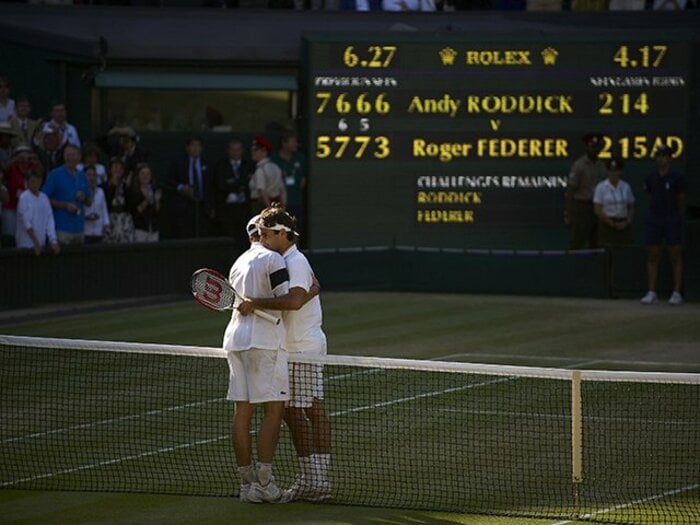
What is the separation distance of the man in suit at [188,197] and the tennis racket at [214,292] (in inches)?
539

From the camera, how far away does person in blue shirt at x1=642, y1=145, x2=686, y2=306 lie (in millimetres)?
21719

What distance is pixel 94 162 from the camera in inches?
851

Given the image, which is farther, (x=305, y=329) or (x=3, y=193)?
(x=3, y=193)

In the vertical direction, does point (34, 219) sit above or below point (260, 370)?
above

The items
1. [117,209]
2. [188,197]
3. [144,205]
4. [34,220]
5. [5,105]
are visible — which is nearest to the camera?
[34,220]

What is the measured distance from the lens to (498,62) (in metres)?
23.6

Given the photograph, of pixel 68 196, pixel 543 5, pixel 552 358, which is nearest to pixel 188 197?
pixel 68 196

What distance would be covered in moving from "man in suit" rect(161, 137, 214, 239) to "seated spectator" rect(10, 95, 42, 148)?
2.53 m

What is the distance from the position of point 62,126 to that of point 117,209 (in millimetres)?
1317

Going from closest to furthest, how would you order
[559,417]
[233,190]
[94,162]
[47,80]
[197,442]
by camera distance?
[197,442], [559,417], [94,162], [233,190], [47,80]

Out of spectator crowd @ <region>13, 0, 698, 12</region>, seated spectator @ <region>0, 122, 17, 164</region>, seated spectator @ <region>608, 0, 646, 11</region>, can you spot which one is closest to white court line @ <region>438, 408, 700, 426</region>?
seated spectator @ <region>0, 122, 17, 164</region>

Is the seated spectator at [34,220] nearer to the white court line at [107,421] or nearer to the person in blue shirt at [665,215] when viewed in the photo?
the white court line at [107,421]

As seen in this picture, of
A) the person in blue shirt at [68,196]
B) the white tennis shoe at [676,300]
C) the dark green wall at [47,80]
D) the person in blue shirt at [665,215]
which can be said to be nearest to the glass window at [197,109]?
the dark green wall at [47,80]

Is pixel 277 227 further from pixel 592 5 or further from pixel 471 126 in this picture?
pixel 592 5
